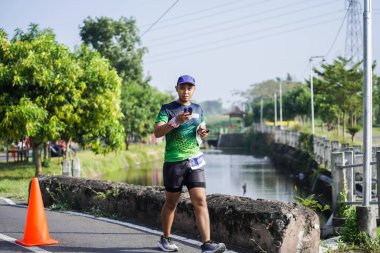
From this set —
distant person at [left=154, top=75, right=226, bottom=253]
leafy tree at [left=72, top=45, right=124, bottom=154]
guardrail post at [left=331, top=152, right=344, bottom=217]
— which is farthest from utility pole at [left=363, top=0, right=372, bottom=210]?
leafy tree at [left=72, top=45, right=124, bottom=154]

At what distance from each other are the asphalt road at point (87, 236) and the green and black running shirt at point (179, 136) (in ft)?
3.65

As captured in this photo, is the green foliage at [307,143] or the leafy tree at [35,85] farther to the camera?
the green foliage at [307,143]

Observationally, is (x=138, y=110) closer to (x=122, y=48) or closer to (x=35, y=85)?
(x=122, y=48)

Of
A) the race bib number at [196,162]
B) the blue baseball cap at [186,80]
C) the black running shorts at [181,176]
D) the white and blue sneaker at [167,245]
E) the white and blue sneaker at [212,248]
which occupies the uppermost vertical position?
the blue baseball cap at [186,80]

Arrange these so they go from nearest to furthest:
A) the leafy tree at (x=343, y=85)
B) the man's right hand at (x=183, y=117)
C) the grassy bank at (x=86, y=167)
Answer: the man's right hand at (x=183, y=117)
the grassy bank at (x=86, y=167)
the leafy tree at (x=343, y=85)

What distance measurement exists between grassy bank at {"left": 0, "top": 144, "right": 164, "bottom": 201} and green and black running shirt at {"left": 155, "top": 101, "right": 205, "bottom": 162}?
7.39 meters

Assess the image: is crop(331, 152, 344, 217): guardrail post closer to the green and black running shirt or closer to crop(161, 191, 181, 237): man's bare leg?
crop(161, 191, 181, 237): man's bare leg

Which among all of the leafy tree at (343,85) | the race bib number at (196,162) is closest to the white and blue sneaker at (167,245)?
the race bib number at (196,162)

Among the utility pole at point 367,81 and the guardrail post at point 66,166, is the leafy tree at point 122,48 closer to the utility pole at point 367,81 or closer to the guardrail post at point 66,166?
the guardrail post at point 66,166

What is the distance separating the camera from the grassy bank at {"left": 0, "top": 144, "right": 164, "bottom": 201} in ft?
52.3

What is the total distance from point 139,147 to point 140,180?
2090 cm

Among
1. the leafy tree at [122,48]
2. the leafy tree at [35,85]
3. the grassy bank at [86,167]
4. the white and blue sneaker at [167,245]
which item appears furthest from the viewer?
the leafy tree at [122,48]

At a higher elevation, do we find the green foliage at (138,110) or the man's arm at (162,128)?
the green foliage at (138,110)

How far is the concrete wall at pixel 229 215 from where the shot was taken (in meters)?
5.79
